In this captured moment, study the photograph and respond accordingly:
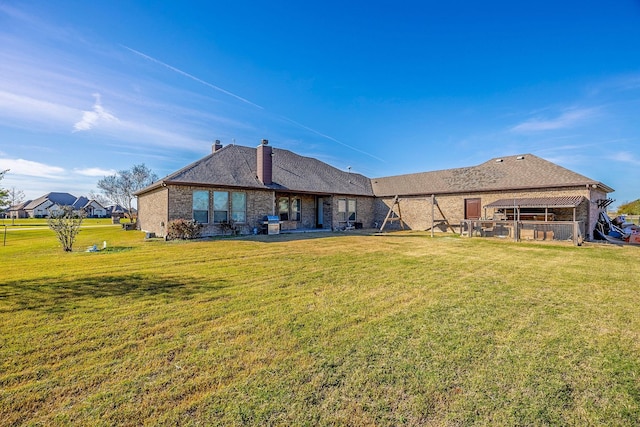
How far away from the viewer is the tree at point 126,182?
4259cm

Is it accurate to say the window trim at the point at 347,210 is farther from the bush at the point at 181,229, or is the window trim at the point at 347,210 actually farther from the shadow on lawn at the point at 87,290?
the shadow on lawn at the point at 87,290

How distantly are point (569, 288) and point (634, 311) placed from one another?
121 cm

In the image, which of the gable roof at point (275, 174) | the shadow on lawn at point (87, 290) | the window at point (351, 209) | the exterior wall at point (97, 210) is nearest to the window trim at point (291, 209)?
the gable roof at point (275, 174)

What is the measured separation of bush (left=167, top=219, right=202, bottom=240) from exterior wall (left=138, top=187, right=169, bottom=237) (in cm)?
65

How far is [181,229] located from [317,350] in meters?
12.6

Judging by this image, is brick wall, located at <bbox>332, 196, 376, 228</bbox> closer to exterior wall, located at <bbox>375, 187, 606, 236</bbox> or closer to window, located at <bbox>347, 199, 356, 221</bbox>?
window, located at <bbox>347, 199, 356, 221</bbox>

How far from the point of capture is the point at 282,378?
2.46m

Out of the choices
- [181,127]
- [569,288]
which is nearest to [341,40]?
[181,127]

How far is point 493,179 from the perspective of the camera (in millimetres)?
17938

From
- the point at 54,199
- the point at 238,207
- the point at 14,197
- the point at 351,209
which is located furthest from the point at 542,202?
the point at 54,199

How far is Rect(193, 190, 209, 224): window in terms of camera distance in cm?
→ 1470

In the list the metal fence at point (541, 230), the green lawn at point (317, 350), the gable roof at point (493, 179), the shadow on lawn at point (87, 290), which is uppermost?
the gable roof at point (493, 179)

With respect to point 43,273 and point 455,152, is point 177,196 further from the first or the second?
point 455,152

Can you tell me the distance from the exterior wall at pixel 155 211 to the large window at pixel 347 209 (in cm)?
1165
